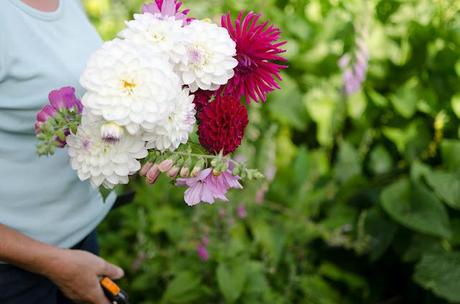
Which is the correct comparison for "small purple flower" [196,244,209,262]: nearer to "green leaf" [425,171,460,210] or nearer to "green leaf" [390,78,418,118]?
"green leaf" [425,171,460,210]

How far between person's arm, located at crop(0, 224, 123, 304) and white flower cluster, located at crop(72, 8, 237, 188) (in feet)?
0.75

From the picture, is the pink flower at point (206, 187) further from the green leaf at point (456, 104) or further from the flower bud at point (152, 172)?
the green leaf at point (456, 104)

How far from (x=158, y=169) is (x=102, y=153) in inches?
3.4

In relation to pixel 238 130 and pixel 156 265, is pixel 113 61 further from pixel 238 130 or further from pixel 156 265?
pixel 156 265

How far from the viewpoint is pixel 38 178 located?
1188mm

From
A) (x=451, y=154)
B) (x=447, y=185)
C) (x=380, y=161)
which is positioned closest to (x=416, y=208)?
(x=447, y=185)

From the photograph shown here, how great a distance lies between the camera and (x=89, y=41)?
130 cm

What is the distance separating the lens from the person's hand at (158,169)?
0.95 m

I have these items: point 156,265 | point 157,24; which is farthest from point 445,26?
point 157,24

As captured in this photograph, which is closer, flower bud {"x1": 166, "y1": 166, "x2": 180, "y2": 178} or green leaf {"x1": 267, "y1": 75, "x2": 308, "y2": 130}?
flower bud {"x1": 166, "y1": 166, "x2": 180, "y2": 178}

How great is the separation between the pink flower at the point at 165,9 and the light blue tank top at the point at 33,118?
204 mm

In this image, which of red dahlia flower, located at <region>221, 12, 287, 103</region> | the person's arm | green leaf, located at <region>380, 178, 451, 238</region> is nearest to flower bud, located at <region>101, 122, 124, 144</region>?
red dahlia flower, located at <region>221, 12, 287, 103</region>

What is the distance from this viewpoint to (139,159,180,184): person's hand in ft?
3.11

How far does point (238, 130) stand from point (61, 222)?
457 mm
